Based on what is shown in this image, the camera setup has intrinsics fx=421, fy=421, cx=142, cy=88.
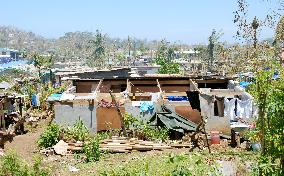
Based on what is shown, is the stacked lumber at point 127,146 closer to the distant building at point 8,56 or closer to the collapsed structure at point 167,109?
the collapsed structure at point 167,109

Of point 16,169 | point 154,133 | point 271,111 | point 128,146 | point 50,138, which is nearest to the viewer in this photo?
point 271,111

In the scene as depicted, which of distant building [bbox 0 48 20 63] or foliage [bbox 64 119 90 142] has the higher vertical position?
distant building [bbox 0 48 20 63]

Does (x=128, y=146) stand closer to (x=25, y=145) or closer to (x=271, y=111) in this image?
(x=25, y=145)

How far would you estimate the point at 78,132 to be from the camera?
2005 centimetres

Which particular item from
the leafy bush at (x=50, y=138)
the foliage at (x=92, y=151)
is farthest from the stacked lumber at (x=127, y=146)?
the leafy bush at (x=50, y=138)

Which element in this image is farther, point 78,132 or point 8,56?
point 8,56

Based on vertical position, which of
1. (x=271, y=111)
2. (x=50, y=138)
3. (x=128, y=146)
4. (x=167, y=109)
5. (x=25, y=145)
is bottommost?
(x=25, y=145)

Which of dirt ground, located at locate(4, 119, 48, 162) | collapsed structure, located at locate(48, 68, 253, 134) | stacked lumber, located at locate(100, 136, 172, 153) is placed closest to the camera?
stacked lumber, located at locate(100, 136, 172, 153)

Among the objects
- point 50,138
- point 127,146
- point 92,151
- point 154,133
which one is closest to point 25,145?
point 50,138

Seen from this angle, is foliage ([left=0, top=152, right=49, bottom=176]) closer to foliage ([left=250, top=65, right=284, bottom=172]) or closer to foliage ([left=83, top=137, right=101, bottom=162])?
foliage ([left=83, top=137, right=101, bottom=162])

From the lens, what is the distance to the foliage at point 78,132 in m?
19.8

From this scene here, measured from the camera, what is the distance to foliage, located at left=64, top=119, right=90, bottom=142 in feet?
64.8

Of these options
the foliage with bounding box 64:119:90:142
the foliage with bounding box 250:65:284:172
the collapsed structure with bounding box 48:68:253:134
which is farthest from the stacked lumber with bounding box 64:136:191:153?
the foliage with bounding box 250:65:284:172

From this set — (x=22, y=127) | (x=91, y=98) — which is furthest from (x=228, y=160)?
(x=22, y=127)
